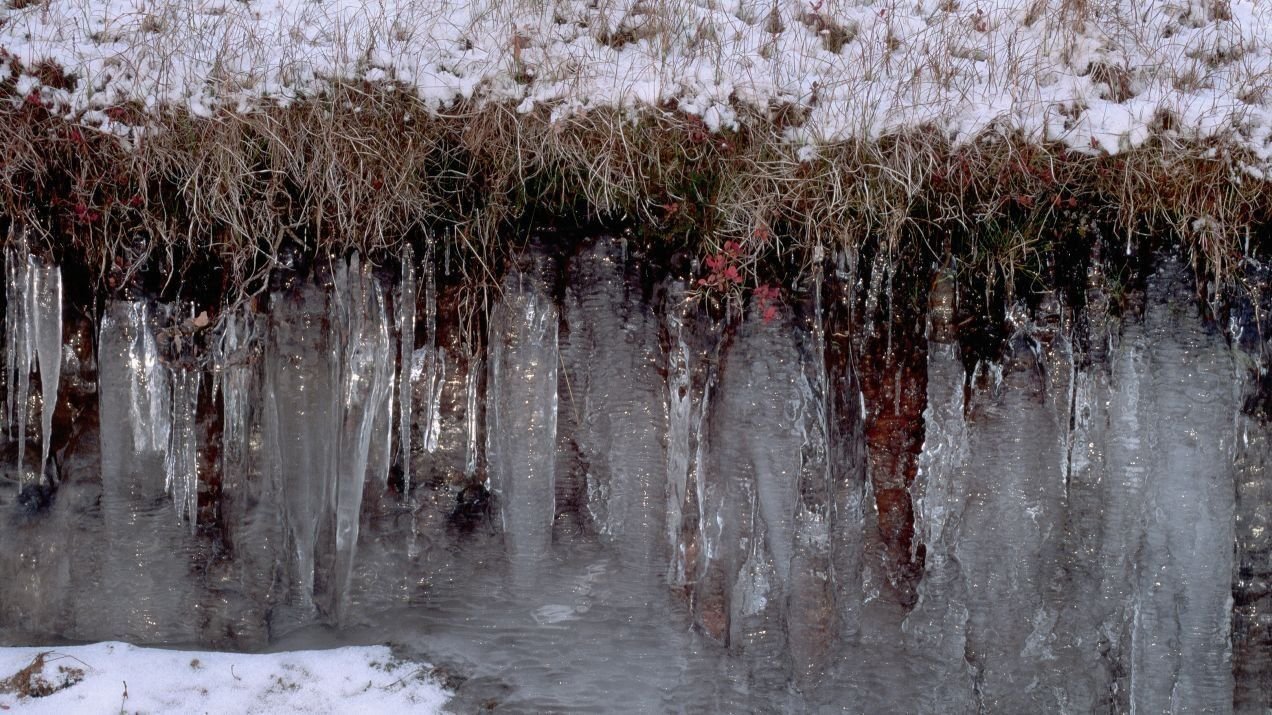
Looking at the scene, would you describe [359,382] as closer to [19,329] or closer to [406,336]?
[406,336]

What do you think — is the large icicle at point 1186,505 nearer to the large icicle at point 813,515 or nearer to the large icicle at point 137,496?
the large icicle at point 813,515

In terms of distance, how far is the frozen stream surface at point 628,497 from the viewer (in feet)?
10.9

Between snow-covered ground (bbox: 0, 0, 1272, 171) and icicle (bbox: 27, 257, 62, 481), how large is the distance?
629 millimetres

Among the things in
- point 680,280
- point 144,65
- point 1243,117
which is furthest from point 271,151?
point 1243,117

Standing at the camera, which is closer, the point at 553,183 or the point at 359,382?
the point at 553,183

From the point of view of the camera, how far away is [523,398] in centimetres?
339

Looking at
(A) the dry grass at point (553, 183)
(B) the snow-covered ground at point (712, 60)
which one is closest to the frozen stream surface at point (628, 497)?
(A) the dry grass at point (553, 183)

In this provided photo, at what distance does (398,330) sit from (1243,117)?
325cm

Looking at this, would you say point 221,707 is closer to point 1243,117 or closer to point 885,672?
point 885,672

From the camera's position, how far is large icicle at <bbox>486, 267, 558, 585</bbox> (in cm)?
338

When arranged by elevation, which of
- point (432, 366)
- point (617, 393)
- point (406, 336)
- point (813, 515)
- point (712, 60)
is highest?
point (712, 60)

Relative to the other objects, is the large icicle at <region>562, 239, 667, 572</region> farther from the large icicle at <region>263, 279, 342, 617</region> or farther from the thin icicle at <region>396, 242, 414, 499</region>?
the large icicle at <region>263, 279, 342, 617</region>

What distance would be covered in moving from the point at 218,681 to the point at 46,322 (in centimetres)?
155

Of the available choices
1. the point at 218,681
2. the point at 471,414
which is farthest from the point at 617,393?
the point at 218,681
